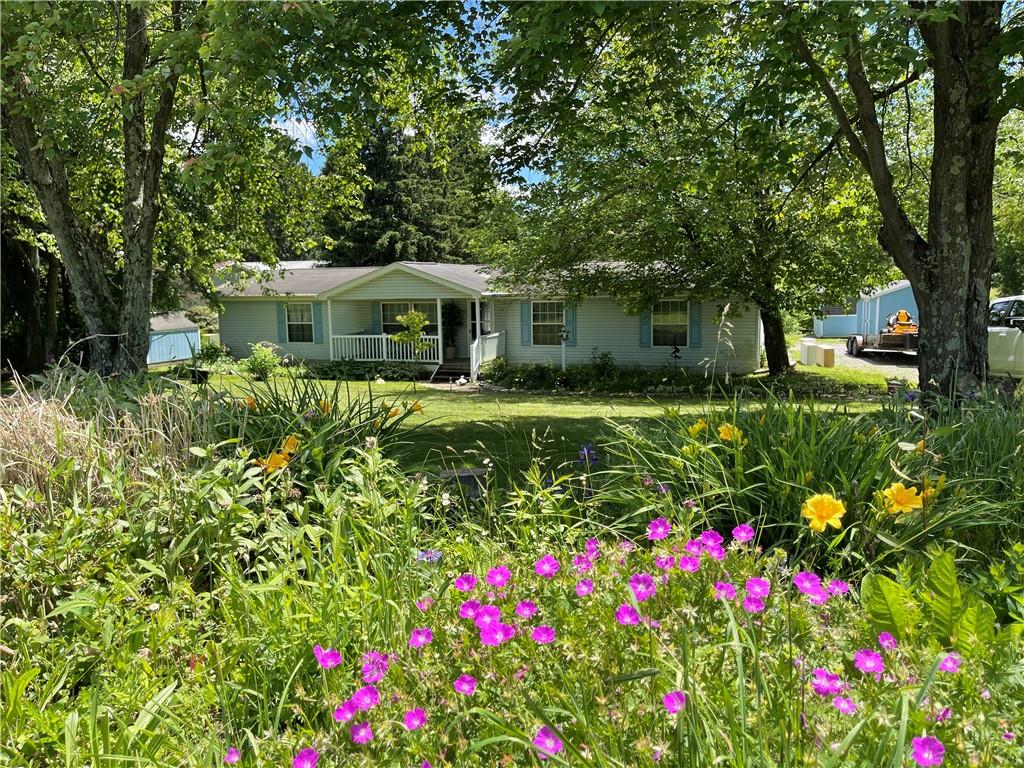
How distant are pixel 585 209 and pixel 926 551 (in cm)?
1225

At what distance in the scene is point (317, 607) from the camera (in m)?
2.27

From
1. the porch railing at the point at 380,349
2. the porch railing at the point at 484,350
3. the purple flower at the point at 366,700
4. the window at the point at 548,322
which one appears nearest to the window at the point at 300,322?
the porch railing at the point at 380,349

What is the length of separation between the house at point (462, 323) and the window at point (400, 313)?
3 cm

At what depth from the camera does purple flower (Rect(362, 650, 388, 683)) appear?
1691 millimetres

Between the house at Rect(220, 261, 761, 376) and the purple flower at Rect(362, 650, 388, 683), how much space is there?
15872 mm

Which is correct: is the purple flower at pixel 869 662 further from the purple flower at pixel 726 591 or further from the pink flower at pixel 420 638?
the pink flower at pixel 420 638

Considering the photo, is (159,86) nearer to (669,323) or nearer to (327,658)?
(327,658)

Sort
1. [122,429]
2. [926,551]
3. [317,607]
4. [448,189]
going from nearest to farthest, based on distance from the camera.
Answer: [317,607], [926,551], [122,429], [448,189]

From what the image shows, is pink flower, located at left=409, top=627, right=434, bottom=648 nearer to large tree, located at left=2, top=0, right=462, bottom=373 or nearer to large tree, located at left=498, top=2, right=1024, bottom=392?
large tree, located at left=2, top=0, right=462, bottom=373

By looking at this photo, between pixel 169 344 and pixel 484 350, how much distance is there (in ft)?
39.4

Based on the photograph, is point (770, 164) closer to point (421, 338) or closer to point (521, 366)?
point (521, 366)

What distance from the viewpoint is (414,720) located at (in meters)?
1.44

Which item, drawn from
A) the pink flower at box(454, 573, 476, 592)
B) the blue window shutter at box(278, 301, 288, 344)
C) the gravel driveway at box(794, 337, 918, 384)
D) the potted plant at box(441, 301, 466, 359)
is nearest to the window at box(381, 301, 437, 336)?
the potted plant at box(441, 301, 466, 359)

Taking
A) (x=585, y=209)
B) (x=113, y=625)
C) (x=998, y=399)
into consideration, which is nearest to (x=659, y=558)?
(x=113, y=625)
